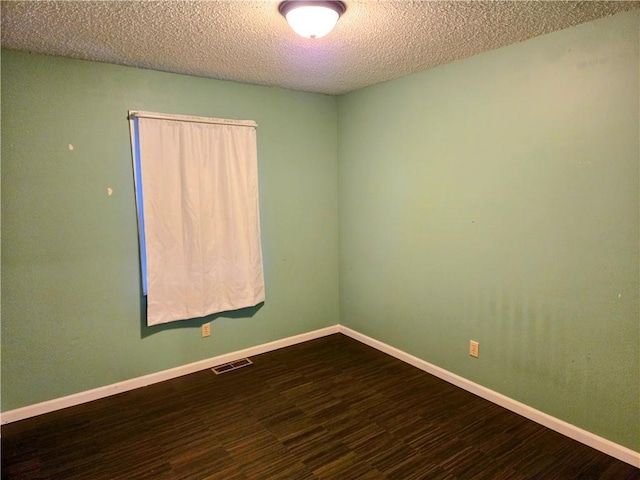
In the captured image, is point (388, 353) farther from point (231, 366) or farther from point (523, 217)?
point (523, 217)

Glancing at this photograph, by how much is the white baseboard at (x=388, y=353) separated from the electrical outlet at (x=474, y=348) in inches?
8.5

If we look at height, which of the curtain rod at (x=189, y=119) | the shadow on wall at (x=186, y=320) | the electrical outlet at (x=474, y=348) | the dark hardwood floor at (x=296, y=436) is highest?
the curtain rod at (x=189, y=119)

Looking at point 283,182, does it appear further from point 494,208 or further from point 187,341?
point 494,208

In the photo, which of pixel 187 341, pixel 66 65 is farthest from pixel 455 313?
pixel 66 65

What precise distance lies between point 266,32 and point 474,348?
251 centimetres

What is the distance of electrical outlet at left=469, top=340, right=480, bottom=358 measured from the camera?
2840 mm

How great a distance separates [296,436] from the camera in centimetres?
239

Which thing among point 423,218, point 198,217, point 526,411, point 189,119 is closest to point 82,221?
point 198,217

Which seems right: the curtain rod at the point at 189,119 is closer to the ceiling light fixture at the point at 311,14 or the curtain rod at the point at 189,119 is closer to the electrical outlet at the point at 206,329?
the ceiling light fixture at the point at 311,14

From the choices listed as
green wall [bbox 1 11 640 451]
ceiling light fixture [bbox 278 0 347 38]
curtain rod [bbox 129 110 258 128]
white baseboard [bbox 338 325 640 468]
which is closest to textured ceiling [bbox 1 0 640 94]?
ceiling light fixture [bbox 278 0 347 38]

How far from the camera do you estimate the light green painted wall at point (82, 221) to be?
2.50 metres

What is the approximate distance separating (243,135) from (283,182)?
56 centimetres

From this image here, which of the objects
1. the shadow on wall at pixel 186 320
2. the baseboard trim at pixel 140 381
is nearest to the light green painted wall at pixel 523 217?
the baseboard trim at pixel 140 381

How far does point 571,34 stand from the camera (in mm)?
2193
